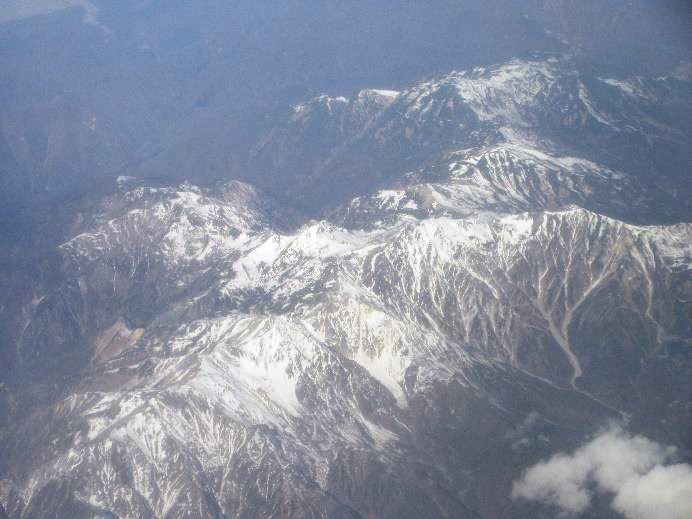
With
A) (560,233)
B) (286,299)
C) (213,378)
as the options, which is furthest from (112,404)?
(560,233)

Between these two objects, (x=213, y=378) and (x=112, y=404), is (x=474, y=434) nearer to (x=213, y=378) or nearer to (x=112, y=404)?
(x=213, y=378)

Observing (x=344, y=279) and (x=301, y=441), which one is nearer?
(x=301, y=441)

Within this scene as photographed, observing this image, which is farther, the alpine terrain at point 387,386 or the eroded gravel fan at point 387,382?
the eroded gravel fan at point 387,382

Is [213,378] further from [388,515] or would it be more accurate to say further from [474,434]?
[474,434]

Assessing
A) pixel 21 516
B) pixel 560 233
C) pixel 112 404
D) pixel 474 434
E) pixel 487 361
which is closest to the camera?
pixel 21 516

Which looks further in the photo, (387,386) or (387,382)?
(387,382)

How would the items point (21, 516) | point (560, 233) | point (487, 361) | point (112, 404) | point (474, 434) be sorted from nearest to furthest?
point (21, 516) → point (112, 404) → point (474, 434) → point (487, 361) → point (560, 233)

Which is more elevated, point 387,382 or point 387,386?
point 387,382

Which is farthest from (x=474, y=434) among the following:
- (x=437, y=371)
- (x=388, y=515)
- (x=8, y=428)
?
(x=8, y=428)

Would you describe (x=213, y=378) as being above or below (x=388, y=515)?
above

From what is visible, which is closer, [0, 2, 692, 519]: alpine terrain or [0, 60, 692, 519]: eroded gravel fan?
[0, 2, 692, 519]: alpine terrain
